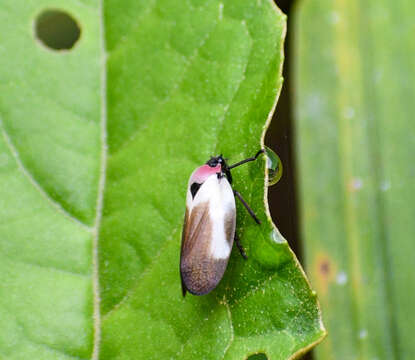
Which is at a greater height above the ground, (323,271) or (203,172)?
(203,172)

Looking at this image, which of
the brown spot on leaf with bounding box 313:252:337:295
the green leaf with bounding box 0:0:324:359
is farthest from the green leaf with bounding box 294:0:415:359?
the green leaf with bounding box 0:0:324:359

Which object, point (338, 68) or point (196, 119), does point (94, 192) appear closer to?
point (196, 119)

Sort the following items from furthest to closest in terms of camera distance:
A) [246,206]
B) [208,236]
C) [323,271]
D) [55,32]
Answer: [323,271]
[55,32]
[208,236]
[246,206]

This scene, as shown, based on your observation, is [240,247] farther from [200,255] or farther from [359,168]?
[359,168]

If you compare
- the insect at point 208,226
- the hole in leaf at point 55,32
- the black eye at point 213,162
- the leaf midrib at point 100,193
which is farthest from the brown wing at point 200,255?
the hole in leaf at point 55,32

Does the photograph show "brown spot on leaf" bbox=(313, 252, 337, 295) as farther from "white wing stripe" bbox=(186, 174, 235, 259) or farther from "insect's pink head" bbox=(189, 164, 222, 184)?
"insect's pink head" bbox=(189, 164, 222, 184)

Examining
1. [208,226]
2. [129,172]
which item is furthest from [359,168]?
[129,172]

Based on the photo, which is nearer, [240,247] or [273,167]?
[240,247]
